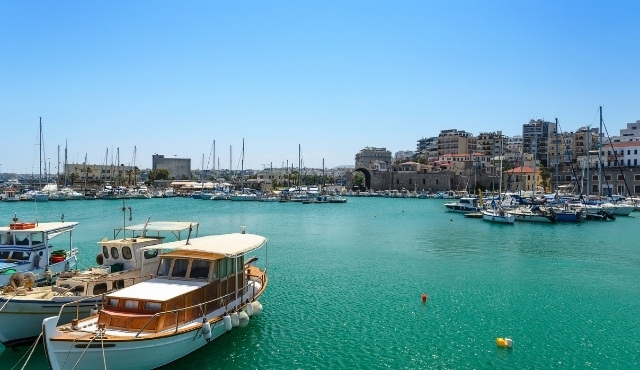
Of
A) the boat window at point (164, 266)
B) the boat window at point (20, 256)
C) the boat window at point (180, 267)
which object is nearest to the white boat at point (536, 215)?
the boat window at point (180, 267)

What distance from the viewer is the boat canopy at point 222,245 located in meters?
18.4

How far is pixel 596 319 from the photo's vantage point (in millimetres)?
21953

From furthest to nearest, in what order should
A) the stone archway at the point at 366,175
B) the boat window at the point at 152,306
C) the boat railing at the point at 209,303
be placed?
1. the stone archway at the point at 366,175
2. the boat window at the point at 152,306
3. the boat railing at the point at 209,303

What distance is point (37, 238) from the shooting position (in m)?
22.4

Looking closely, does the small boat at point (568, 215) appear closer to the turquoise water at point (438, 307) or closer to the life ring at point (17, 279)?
the turquoise water at point (438, 307)

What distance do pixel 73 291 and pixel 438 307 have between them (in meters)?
16.0

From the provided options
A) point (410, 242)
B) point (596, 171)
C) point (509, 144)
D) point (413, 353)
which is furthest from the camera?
point (509, 144)

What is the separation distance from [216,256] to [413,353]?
8031 millimetres

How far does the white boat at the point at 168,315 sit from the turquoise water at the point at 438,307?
109 cm

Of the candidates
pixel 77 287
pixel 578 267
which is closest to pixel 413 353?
pixel 77 287

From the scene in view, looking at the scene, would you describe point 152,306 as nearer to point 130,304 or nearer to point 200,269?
point 130,304

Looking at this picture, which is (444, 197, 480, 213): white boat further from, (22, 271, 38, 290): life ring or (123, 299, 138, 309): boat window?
(123, 299, 138, 309): boat window

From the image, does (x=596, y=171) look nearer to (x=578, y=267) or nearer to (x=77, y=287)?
(x=578, y=267)

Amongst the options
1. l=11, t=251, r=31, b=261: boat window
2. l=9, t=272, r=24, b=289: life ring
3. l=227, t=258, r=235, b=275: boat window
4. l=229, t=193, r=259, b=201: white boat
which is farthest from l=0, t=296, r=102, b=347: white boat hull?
l=229, t=193, r=259, b=201: white boat
